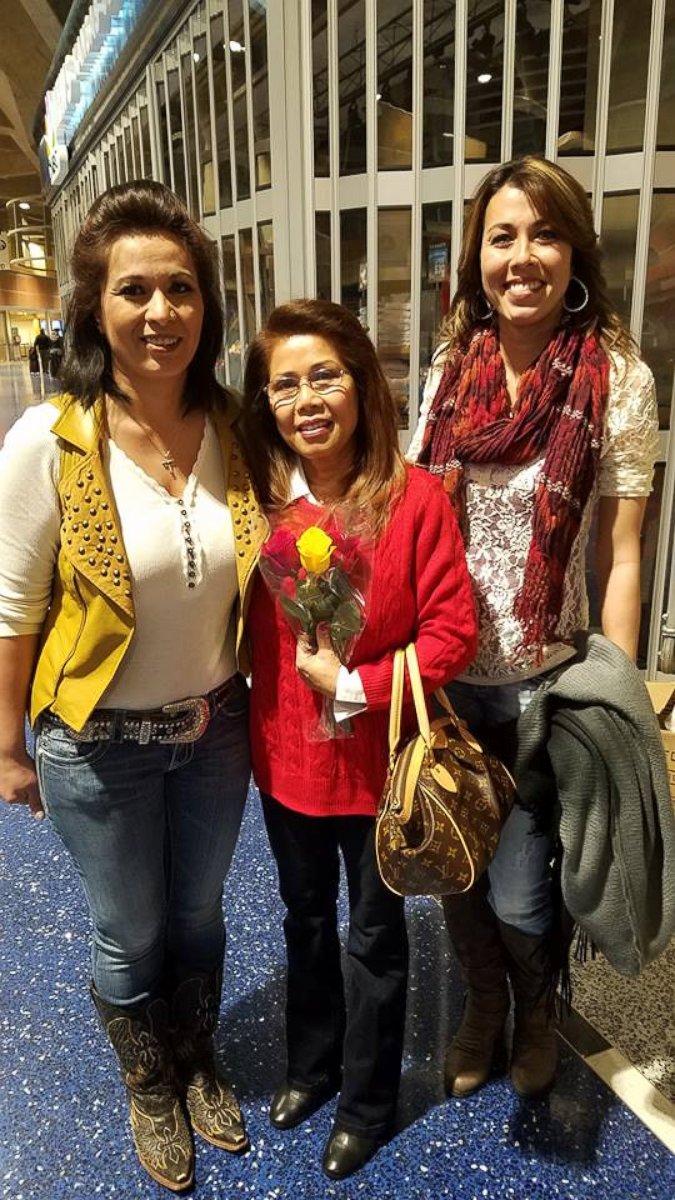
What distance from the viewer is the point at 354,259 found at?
125 inches

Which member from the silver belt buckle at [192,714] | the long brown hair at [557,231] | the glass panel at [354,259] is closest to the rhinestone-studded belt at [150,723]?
the silver belt buckle at [192,714]

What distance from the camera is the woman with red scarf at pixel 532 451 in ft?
4.53

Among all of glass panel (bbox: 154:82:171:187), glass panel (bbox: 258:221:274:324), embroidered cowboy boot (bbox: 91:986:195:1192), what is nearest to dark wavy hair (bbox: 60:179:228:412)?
embroidered cowboy boot (bbox: 91:986:195:1192)

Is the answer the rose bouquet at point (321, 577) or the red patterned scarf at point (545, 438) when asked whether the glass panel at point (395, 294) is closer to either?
the red patterned scarf at point (545, 438)

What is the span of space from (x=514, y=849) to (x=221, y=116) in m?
4.07

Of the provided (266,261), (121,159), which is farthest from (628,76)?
(121,159)

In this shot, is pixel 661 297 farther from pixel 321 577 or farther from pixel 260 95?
pixel 321 577

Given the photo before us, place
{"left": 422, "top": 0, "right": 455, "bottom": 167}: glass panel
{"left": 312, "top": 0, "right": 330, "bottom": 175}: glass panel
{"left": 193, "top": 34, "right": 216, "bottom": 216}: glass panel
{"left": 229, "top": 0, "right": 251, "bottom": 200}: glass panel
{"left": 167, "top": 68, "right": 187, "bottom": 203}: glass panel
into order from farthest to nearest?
{"left": 167, "top": 68, "right": 187, "bottom": 203}: glass panel < {"left": 193, "top": 34, "right": 216, "bottom": 216}: glass panel < {"left": 229, "top": 0, "right": 251, "bottom": 200}: glass panel < {"left": 312, "top": 0, "right": 330, "bottom": 175}: glass panel < {"left": 422, "top": 0, "right": 455, "bottom": 167}: glass panel

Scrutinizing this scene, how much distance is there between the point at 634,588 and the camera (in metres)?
1.51

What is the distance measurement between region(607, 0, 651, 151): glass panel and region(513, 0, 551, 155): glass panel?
0.73 ft

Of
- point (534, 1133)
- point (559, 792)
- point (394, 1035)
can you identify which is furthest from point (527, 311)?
point (534, 1133)

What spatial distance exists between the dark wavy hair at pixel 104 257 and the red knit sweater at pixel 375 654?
447mm

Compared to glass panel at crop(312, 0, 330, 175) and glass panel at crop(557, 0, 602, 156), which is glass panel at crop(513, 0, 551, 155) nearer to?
glass panel at crop(557, 0, 602, 156)

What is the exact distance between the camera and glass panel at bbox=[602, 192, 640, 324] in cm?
280
